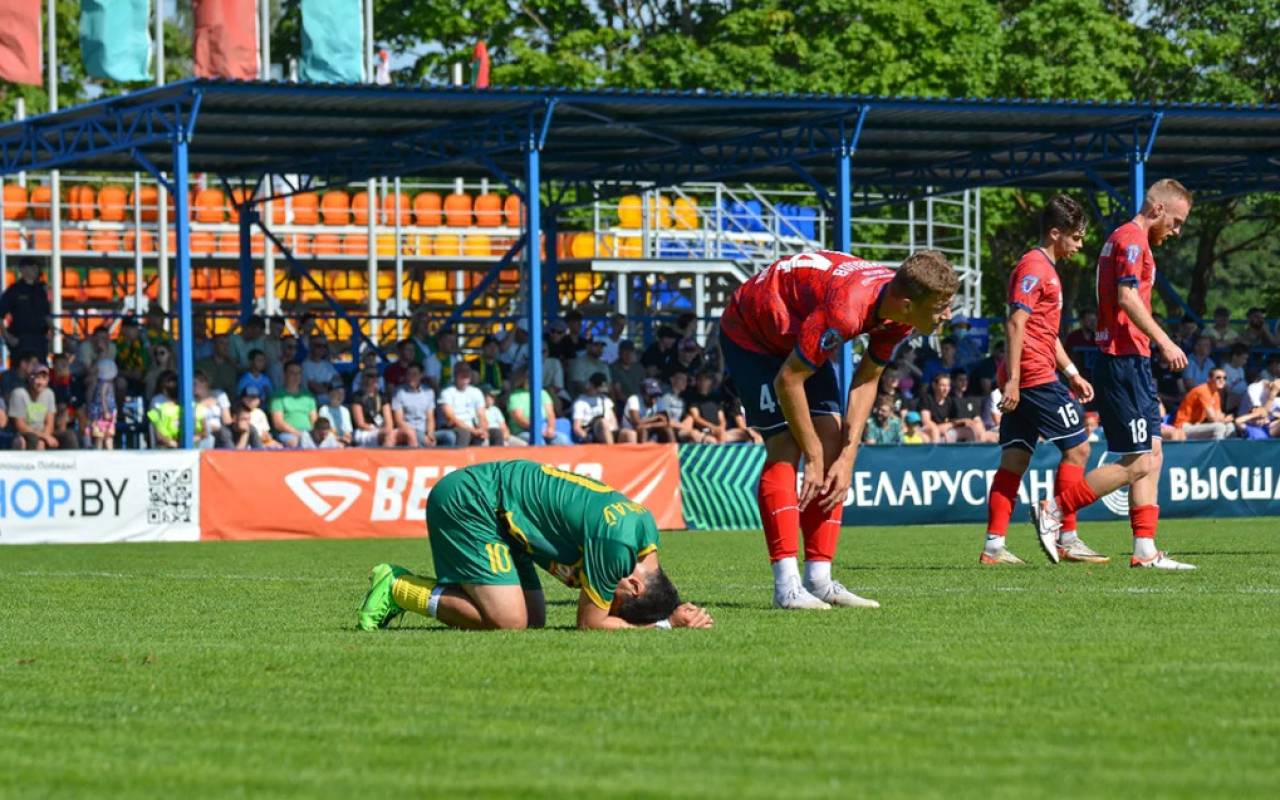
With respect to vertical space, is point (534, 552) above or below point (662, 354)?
below

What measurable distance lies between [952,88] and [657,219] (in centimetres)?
1099

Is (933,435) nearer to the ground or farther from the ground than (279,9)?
nearer to the ground

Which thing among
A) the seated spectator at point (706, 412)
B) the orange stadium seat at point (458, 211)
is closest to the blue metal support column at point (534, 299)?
the seated spectator at point (706, 412)

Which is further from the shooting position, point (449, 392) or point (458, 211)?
point (458, 211)

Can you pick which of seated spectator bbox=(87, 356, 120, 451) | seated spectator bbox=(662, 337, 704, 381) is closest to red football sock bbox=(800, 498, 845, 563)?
seated spectator bbox=(87, 356, 120, 451)

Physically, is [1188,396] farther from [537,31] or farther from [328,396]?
[537,31]

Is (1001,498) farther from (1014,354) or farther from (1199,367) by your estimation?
(1199,367)

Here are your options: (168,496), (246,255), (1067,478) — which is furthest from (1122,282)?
(246,255)

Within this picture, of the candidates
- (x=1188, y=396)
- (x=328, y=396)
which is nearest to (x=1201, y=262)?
(x=1188, y=396)

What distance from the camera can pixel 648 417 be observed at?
1048 inches

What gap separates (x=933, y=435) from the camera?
26.5 metres

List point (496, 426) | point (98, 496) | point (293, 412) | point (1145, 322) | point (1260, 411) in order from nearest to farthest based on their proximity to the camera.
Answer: point (1145, 322) → point (98, 496) → point (293, 412) → point (496, 426) → point (1260, 411)

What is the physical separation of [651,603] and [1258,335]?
2410 centimetres

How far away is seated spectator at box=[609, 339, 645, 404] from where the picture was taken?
27766mm
